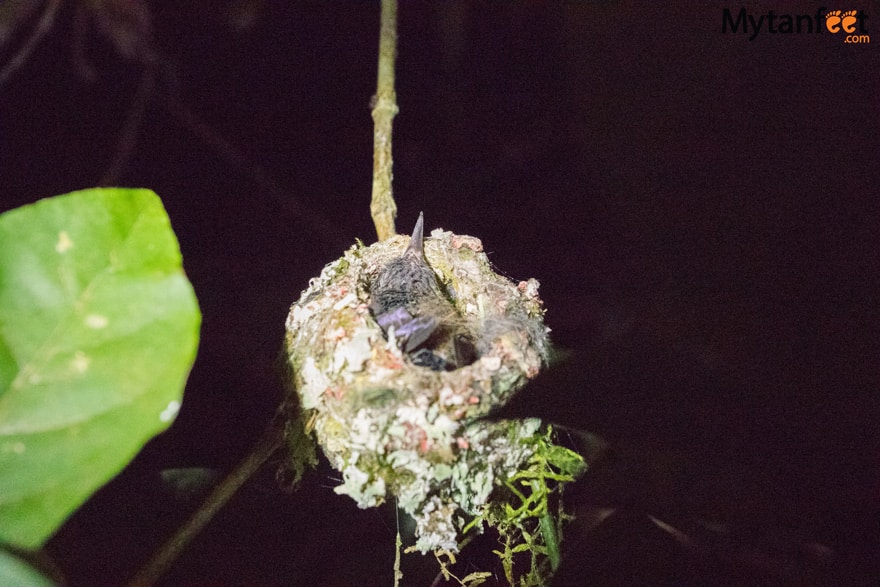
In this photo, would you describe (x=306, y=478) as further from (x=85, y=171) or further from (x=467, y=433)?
(x=85, y=171)

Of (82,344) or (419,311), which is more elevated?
(82,344)

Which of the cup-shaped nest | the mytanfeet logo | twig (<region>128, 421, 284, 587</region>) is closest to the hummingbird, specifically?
the cup-shaped nest

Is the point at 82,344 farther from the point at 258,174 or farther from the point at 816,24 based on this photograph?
the point at 816,24

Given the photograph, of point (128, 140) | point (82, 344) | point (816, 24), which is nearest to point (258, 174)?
point (128, 140)

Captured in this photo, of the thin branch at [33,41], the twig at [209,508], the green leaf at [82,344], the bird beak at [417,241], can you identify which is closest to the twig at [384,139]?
A: the bird beak at [417,241]

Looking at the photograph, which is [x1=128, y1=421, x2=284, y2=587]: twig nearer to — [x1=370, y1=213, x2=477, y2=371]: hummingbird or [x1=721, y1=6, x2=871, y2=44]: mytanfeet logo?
[x1=370, y1=213, x2=477, y2=371]: hummingbird

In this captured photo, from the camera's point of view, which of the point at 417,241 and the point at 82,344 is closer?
the point at 82,344

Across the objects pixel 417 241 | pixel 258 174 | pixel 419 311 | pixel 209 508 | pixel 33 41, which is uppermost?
pixel 33 41

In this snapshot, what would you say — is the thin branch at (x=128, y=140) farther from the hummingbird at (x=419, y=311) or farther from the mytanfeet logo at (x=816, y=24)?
the mytanfeet logo at (x=816, y=24)
